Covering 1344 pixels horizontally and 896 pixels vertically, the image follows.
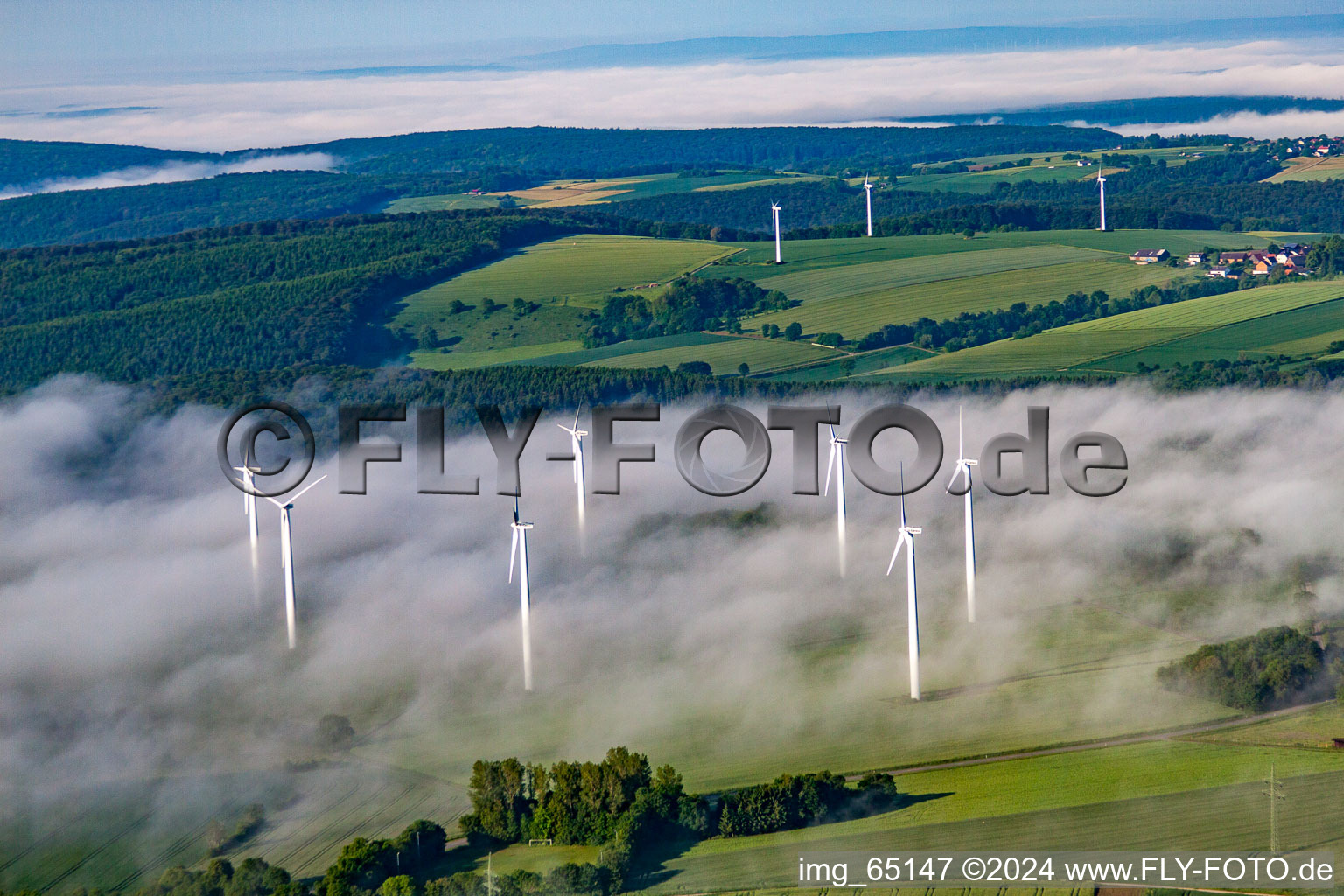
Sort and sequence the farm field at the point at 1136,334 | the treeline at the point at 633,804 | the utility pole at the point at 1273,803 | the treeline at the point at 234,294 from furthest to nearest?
the treeline at the point at 234,294 → the farm field at the point at 1136,334 → the treeline at the point at 633,804 → the utility pole at the point at 1273,803

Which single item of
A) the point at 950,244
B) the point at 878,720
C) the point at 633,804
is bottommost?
the point at 633,804

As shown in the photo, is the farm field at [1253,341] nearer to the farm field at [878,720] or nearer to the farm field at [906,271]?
the farm field at [906,271]

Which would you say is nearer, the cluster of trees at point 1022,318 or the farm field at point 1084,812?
the farm field at point 1084,812

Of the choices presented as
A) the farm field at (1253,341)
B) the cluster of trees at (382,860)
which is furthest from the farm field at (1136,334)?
the cluster of trees at (382,860)

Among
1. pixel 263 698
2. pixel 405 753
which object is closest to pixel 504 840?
pixel 405 753

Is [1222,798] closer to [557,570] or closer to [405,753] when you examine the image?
[405,753]

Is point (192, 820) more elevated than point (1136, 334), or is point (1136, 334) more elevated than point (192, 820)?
point (1136, 334)

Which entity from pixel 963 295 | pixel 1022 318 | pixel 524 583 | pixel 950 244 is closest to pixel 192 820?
pixel 524 583

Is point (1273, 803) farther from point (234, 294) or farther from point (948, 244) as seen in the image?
point (948, 244)
